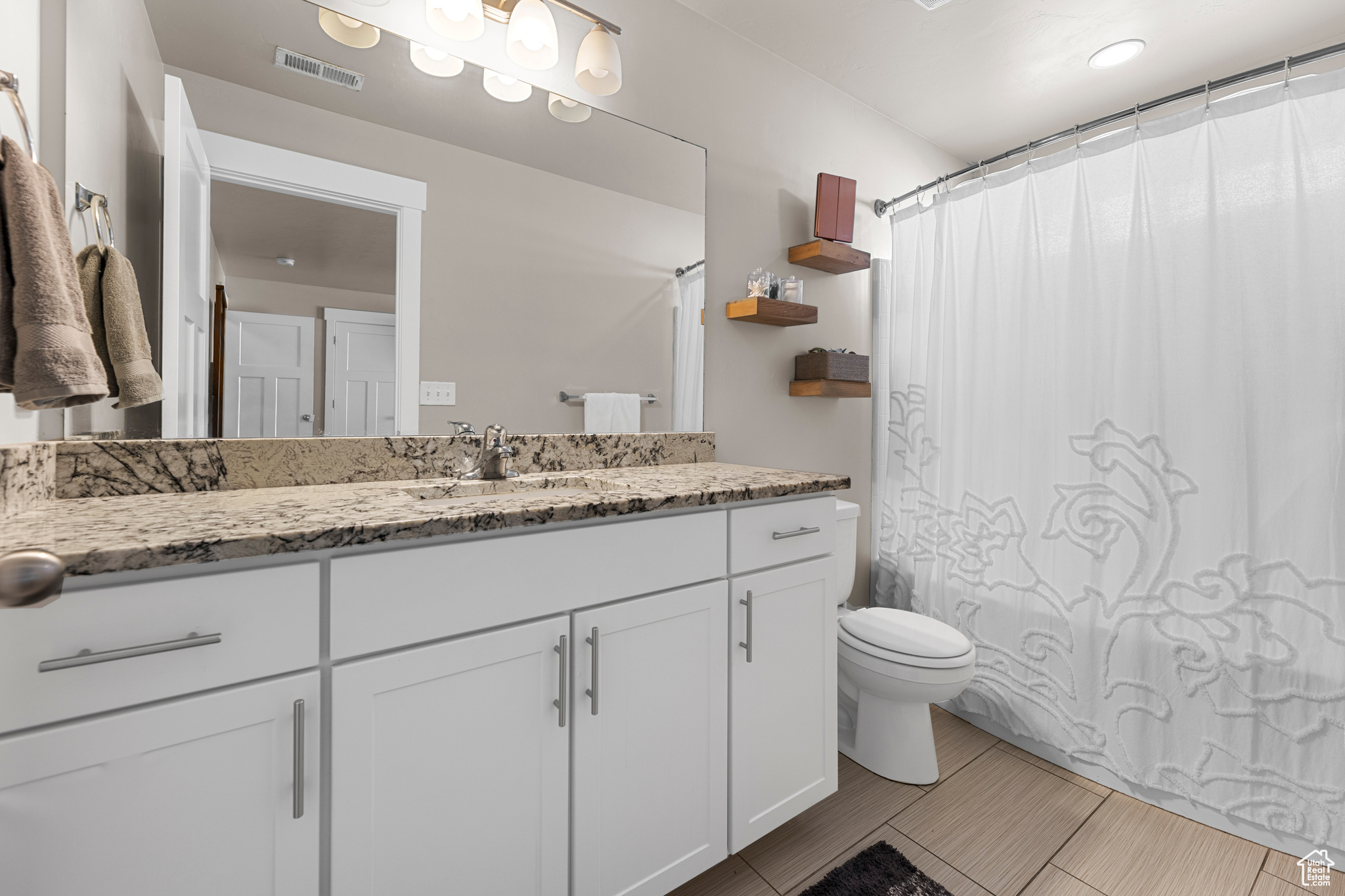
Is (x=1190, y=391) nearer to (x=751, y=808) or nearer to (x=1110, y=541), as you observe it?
(x=1110, y=541)

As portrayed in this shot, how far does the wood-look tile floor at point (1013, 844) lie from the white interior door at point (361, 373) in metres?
1.35

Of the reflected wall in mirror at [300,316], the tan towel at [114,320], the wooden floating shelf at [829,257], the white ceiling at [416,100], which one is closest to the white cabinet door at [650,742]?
the reflected wall in mirror at [300,316]

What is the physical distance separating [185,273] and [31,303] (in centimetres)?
55

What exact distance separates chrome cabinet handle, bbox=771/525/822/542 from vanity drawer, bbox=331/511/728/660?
173 mm

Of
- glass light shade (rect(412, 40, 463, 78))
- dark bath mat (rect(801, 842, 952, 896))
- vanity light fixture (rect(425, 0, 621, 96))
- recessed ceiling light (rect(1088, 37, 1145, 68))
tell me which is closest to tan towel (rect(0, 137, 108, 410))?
glass light shade (rect(412, 40, 463, 78))

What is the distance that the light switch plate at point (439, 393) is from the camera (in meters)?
1.48

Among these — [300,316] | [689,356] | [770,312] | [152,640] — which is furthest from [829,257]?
[152,640]

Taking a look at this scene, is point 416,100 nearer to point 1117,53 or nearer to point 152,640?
point 152,640

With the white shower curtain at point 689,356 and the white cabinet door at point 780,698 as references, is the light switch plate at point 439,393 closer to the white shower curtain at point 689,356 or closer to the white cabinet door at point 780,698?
the white shower curtain at point 689,356

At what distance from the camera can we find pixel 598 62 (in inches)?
65.7

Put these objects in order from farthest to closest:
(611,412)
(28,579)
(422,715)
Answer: (611,412), (422,715), (28,579)

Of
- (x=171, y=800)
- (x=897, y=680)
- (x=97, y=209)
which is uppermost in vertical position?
(x=97, y=209)

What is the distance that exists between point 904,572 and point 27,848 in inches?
96.1
